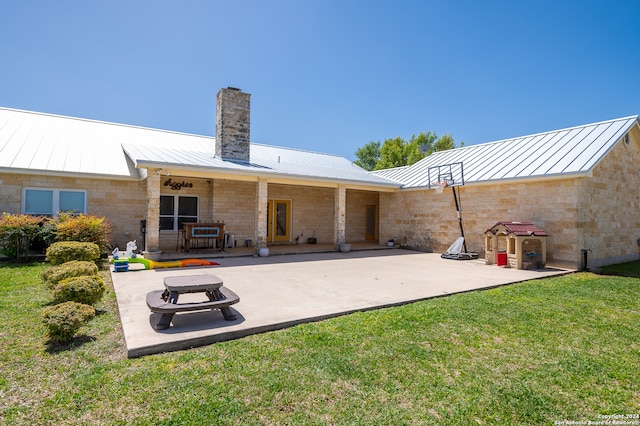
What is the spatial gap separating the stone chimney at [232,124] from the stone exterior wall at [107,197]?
3.26m

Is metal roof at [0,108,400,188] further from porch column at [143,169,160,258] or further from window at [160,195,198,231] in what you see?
window at [160,195,198,231]

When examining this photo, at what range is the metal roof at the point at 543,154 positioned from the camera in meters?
10.0

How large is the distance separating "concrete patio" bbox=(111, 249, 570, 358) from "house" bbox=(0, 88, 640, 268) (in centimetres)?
205

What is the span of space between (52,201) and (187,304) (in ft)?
32.3

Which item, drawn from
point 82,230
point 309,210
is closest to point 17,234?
point 82,230

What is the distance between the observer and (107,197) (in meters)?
11.6

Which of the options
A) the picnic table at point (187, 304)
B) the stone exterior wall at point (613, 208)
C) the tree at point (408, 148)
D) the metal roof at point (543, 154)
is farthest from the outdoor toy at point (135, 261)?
the tree at point (408, 148)

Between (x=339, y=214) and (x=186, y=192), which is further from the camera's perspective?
(x=339, y=214)

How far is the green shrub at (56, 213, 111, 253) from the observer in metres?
9.00

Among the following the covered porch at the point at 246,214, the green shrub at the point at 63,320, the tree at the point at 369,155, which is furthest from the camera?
the tree at the point at 369,155

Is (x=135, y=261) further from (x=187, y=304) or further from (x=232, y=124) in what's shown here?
(x=232, y=124)

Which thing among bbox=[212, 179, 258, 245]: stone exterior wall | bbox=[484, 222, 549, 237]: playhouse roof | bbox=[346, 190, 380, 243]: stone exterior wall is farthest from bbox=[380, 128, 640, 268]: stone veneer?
bbox=[212, 179, 258, 245]: stone exterior wall

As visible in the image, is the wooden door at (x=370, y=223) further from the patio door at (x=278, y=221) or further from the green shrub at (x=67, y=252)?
the green shrub at (x=67, y=252)

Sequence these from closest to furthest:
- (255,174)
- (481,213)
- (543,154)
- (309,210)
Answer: (255,174)
(543,154)
(481,213)
(309,210)
